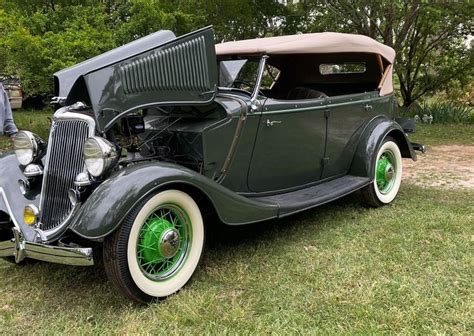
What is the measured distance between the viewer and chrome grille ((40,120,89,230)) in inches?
126

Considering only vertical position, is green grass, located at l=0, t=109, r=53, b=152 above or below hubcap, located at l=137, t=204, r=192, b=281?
below

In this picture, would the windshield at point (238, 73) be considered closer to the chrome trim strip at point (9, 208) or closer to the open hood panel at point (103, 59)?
the open hood panel at point (103, 59)

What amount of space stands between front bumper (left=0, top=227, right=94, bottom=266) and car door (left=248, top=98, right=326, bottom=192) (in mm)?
1618

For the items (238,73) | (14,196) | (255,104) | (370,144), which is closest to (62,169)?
(14,196)

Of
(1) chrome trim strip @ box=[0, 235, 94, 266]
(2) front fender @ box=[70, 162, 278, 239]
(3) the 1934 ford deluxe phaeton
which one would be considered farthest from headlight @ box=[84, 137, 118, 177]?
(1) chrome trim strip @ box=[0, 235, 94, 266]

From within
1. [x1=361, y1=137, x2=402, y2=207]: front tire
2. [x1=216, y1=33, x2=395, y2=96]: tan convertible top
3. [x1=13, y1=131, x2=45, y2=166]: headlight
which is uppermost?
[x1=216, y1=33, x2=395, y2=96]: tan convertible top

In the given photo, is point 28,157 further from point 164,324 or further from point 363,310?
point 363,310

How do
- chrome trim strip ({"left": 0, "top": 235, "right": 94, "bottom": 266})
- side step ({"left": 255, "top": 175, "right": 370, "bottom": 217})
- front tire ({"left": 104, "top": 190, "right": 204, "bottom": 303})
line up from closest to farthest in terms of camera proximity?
chrome trim strip ({"left": 0, "top": 235, "right": 94, "bottom": 266}), front tire ({"left": 104, "top": 190, "right": 204, "bottom": 303}), side step ({"left": 255, "top": 175, "right": 370, "bottom": 217})

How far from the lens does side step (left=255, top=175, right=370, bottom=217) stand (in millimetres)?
3859

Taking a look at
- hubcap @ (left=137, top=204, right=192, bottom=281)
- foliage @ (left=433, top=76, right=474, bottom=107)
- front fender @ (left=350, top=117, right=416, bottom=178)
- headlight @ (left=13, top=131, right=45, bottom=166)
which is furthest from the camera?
foliage @ (left=433, top=76, right=474, bottom=107)

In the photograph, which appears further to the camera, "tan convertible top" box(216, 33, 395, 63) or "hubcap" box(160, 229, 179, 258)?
"tan convertible top" box(216, 33, 395, 63)

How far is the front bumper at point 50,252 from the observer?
2.72m

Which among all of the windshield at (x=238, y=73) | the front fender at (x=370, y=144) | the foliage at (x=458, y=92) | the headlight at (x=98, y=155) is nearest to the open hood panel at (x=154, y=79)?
the headlight at (x=98, y=155)

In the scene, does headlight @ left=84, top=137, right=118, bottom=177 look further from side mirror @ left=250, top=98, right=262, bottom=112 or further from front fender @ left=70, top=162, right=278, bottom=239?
side mirror @ left=250, top=98, right=262, bottom=112
